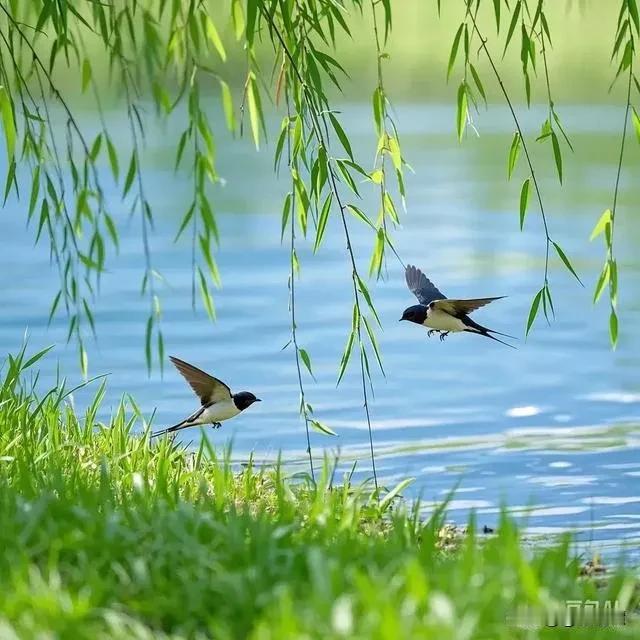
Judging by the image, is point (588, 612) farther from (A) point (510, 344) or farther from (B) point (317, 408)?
(A) point (510, 344)

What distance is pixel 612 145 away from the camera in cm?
1728

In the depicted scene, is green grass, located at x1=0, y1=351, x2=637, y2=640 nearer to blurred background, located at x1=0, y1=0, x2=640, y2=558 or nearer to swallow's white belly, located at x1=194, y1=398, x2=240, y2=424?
blurred background, located at x1=0, y1=0, x2=640, y2=558

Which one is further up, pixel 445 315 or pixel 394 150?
pixel 394 150

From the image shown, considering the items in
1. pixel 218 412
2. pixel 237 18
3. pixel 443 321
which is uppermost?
pixel 237 18

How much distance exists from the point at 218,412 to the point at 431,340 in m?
3.71

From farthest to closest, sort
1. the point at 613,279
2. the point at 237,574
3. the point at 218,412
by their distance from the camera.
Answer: the point at 218,412 → the point at 613,279 → the point at 237,574

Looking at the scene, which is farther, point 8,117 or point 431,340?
point 431,340

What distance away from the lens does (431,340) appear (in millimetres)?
8938

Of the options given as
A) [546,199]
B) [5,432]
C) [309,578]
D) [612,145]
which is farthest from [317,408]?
[612,145]

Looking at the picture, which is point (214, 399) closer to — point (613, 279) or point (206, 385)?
point (206, 385)

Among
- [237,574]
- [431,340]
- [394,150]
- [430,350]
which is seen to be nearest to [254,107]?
[394,150]

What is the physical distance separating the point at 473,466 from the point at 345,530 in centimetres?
286

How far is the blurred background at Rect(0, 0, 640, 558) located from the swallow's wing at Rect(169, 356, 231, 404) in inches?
4.9

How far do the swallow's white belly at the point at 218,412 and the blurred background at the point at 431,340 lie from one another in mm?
286
